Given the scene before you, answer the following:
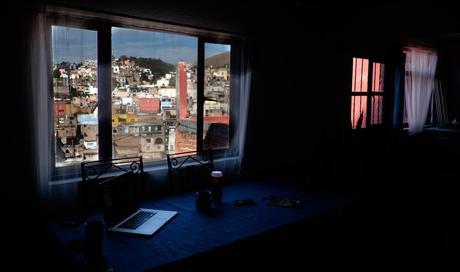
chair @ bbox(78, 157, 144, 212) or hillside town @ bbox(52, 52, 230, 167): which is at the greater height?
hillside town @ bbox(52, 52, 230, 167)

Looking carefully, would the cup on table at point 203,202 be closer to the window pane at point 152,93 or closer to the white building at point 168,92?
the window pane at point 152,93

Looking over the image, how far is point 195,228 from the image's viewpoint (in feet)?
7.04

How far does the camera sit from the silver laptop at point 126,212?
204cm

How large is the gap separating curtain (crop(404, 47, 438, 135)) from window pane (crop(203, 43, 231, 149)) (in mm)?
3456

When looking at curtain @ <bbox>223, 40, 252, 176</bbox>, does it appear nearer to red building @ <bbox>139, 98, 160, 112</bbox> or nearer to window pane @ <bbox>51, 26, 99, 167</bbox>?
red building @ <bbox>139, 98, 160, 112</bbox>

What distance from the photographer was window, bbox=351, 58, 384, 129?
495cm

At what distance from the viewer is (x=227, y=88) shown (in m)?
3.48

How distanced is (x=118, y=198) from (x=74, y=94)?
0.87 meters

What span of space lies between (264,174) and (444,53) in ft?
15.1

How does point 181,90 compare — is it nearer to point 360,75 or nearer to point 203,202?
point 203,202

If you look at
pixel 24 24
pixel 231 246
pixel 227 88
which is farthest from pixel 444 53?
pixel 24 24

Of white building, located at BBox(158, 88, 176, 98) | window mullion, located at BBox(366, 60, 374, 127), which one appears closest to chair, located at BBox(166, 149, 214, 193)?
white building, located at BBox(158, 88, 176, 98)

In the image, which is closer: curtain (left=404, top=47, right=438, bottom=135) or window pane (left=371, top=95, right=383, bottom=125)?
window pane (left=371, top=95, right=383, bottom=125)

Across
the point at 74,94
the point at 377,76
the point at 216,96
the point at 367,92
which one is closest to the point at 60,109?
the point at 74,94
